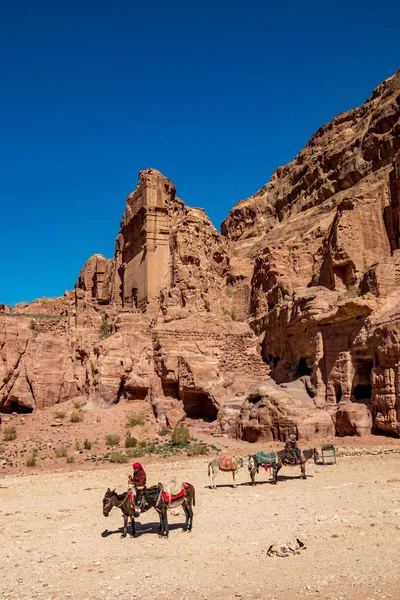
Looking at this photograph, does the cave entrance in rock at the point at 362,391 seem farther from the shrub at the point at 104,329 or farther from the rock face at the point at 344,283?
the shrub at the point at 104,329

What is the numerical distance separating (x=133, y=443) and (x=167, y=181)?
21223mm

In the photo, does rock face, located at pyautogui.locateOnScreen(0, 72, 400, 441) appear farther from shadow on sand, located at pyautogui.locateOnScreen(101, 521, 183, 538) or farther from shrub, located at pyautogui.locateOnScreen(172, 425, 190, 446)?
shadow on sand, located at pyautogui.locateOnScreen(101, 521, 183, 538)

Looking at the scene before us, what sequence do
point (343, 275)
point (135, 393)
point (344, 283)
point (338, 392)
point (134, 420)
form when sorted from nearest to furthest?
point (338, 392), point (134, 420), point (135, 393), point (344, 283), point (343, 275)

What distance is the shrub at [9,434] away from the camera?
22156 millimetres

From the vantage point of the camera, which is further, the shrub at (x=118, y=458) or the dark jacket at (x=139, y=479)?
the shrub at (x=118, y=458)

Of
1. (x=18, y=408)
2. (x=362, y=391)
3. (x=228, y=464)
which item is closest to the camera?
(x=228, y=464)

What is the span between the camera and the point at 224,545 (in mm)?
8055

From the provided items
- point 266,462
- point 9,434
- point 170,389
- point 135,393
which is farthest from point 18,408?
point 266,462

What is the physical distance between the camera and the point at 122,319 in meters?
29.7

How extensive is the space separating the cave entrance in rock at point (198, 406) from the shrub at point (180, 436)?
2.85m

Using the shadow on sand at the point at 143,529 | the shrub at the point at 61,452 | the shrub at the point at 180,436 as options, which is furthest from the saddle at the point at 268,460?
the shrub at the point at 61,452

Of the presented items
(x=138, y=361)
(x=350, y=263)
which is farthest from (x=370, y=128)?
(x=138, y=361)

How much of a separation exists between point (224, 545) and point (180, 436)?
13734mm

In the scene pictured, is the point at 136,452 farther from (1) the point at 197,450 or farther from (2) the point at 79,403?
(2) the point at 79,403
